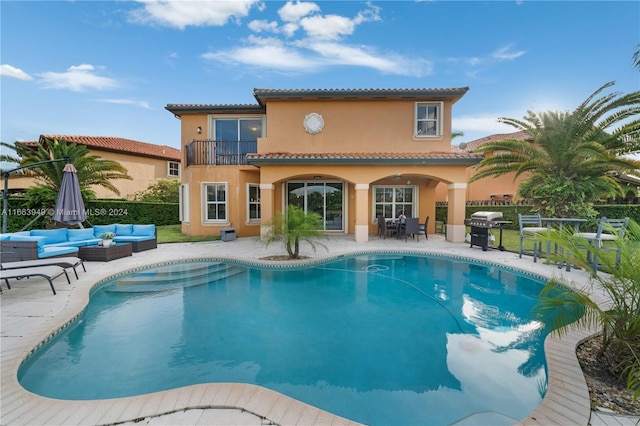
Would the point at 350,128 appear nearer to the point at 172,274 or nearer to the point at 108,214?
the point at 172,274

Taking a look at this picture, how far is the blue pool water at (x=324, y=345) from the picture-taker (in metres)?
3.61

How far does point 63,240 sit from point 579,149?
823 inches

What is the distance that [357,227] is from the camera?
14.2m

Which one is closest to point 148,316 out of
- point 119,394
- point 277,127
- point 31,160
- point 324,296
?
point 119,394

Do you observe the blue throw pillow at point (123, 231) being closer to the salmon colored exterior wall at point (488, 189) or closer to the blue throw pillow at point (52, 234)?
the blue throw pillow at point (52, 234)

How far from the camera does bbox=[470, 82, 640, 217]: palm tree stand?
1058cm

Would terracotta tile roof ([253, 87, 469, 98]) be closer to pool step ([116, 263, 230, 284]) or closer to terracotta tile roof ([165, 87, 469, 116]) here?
terracotta tile roof ([165, 87, 469, 116])

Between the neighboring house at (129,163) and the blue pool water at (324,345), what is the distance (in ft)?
68.5

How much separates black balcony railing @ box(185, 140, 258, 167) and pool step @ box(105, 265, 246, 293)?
348 inches

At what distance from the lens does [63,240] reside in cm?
1046

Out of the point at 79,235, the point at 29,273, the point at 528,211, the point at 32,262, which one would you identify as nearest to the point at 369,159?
the point at 29,273

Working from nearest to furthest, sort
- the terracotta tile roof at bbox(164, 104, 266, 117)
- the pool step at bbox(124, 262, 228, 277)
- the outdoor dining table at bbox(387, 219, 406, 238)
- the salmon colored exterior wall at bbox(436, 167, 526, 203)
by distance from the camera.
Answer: the pool step at bbox(124, 262, 228, 277) → the outdoor dining table at bbox(387, 219, 406, 238) → the terracotta tile roof at bbox(164, 104, 266, 117) → the salmon colored exterior wall at bbox(436, 167, 526, 203)

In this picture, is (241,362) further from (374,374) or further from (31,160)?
(31,160)

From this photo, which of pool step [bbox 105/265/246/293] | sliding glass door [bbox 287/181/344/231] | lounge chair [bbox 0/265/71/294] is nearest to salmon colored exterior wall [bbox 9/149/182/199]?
sliding glass door [bbox 287/181/344/231]
